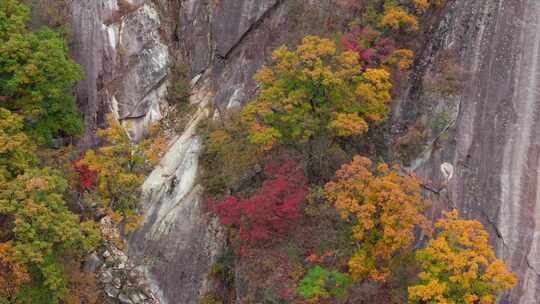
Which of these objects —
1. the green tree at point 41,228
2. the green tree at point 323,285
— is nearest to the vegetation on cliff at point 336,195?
the green tree at point 323,285

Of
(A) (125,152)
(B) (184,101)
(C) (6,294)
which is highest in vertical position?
(B) (184,101)

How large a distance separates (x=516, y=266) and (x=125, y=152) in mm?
15092

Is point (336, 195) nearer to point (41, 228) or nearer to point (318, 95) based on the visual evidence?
point (318, 95)

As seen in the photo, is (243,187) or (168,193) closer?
(243,187)

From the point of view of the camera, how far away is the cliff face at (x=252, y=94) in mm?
18281

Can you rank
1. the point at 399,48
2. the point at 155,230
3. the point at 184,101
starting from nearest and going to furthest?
the point at 399,48 → the point at 155,230 → the point at 184,101

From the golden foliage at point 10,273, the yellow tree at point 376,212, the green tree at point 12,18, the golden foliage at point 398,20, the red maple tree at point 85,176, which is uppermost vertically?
the golden foliage at point 398,20

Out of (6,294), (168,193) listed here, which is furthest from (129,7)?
(6,294)

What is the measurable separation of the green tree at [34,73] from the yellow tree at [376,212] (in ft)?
39.9

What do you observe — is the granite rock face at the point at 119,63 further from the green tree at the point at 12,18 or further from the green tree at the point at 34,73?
the green tree at the point at 12,18

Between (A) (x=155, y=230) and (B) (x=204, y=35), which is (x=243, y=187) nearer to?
(A) (x=155, y=230)

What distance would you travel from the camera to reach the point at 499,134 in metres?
18.7

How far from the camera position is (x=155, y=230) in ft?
76.4

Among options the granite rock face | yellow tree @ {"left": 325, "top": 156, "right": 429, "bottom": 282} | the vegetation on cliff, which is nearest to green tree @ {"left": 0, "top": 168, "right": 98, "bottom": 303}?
the vegetation on cliff
